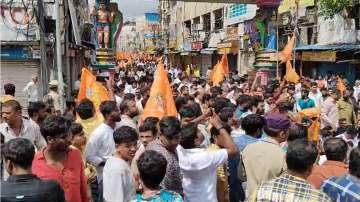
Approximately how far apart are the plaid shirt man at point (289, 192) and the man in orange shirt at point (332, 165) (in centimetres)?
87

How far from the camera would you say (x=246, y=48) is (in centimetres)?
3606

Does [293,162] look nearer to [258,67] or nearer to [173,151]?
[173,151]

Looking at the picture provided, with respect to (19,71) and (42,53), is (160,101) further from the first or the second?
(19,71)

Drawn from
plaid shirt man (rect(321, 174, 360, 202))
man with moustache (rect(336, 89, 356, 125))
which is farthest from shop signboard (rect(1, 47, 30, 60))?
plaid shirt man (rect(321, 174, 360, 202))

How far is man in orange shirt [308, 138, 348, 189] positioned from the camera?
14.5ft

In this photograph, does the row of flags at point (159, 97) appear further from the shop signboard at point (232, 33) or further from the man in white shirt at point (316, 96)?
the shop signboard at point (232, 33)

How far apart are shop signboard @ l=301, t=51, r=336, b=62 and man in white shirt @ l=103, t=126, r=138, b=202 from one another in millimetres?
18653

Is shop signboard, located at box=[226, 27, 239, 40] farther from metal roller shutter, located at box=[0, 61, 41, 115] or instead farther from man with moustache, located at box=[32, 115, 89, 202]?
man with moustache, located at box=[32, 115, 89, 202]

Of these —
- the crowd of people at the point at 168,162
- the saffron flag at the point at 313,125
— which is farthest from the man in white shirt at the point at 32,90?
the saffron flag at the point at 313,125

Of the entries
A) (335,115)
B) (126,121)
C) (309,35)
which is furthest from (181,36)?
(126,121)

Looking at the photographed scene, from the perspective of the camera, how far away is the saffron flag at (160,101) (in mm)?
7571

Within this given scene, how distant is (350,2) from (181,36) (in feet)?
125

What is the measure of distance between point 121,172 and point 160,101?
3.69 m

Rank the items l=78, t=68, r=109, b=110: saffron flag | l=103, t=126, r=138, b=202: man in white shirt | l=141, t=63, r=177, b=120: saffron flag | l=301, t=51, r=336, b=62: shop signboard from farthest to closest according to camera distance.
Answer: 1. l=301, t=51, r=336, b=62: shop signboard
2. l=78, t=68, r=109, b=110: saffron flag
3. l=141, t=63, r=177, b=120: saffron flag
4. l=103, t=126, r=138, b=202: man in white shirt
